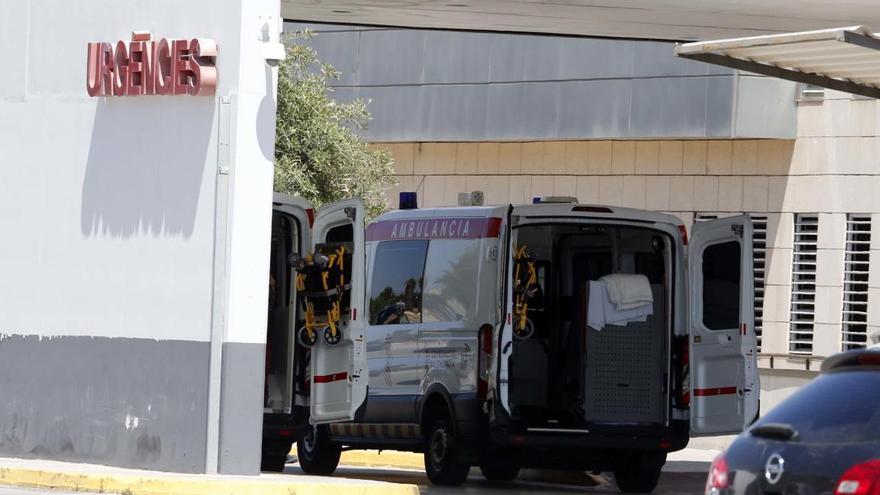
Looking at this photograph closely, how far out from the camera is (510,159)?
2709 cm

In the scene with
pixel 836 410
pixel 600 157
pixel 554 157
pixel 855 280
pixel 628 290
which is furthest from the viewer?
pixel 554 157

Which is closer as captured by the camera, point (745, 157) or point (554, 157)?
point (745, 157)

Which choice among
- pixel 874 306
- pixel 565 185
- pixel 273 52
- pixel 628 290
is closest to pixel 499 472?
pixel 628 290

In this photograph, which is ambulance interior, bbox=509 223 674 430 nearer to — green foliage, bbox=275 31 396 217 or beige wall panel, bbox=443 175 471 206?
green foliage, bbox=275 31 396 217

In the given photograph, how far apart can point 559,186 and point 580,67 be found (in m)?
1.87

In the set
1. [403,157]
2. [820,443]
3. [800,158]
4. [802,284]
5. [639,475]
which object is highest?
[403,157]

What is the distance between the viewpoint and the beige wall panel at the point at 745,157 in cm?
2425

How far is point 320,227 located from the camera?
15125 mm

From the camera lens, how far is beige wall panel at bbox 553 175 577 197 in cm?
2622

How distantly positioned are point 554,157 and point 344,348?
470 inches

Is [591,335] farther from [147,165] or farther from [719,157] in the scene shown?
[719,157]

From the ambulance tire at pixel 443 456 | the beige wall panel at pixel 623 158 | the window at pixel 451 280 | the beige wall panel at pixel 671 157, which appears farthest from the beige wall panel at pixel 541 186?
the ambulance tire at pixel 443 456

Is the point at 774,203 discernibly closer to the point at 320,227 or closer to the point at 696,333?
the point at 696,333

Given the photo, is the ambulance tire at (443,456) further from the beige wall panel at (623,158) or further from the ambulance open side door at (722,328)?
the beige wall panel at (623,158)
